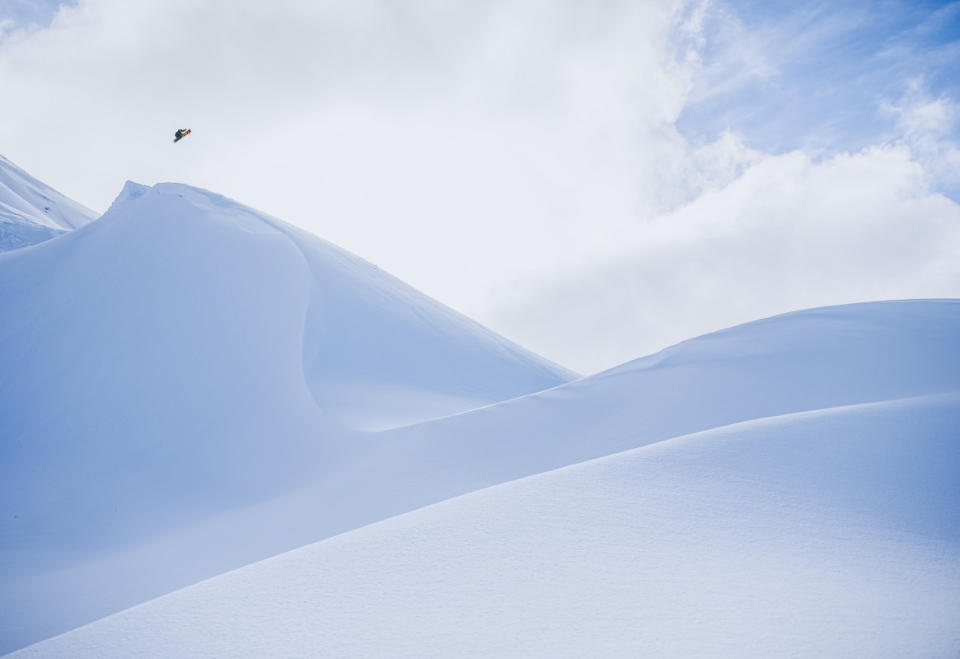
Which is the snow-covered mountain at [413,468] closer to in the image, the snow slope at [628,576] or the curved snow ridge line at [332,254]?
the snow slope at [628,576]

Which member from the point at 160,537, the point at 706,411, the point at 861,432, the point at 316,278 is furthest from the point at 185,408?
the point at 861,432

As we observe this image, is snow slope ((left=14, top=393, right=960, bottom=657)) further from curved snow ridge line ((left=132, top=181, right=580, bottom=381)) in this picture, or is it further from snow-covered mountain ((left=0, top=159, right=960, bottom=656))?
curved snow ridge line ((left=132, top=181, right=580, bottom=381))

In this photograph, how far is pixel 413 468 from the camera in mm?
10922

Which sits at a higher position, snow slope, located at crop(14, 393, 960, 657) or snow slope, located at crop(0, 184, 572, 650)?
snow slope, located at crop(0, 184, 572, 650)

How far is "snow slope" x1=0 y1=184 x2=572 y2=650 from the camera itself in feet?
31.0

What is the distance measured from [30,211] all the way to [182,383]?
157 ft

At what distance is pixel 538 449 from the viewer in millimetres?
11078

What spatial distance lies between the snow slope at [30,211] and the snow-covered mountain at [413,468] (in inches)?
939

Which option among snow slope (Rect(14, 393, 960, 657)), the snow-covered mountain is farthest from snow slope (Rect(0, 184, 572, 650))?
snow slope (Rect(14, 393, 960, 657))

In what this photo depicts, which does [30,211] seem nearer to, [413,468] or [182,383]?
[182,383]

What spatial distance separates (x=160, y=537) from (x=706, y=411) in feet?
32.7

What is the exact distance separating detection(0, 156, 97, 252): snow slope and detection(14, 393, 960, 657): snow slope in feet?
Answer: 138

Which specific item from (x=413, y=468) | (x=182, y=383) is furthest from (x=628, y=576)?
(x=182, y=383)

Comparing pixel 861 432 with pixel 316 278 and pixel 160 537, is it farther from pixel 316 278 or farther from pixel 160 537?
pixel 316 278
